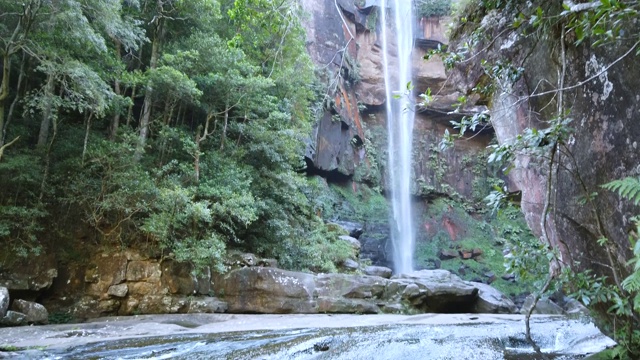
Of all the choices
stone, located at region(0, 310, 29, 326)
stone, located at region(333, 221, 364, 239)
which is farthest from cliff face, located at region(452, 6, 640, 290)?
stone, located at region(333, 221, 364, 239)

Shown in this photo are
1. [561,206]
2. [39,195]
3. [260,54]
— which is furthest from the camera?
[260,54]

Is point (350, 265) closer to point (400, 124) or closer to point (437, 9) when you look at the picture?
point (400, 124)

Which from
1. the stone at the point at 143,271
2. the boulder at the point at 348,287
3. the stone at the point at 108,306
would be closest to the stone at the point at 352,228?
the boulder at the point at 348,287

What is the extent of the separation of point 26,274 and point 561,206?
9.34 meters

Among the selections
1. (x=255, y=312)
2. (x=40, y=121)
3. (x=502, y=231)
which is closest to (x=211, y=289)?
(x=255, y=312)

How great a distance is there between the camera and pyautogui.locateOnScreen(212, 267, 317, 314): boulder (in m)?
8.84

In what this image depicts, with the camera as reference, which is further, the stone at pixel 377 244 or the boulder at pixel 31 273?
the stone at pixel 377 244

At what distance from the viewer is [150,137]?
38.6ft

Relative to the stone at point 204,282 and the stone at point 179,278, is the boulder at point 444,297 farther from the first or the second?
the stone at point 179,278

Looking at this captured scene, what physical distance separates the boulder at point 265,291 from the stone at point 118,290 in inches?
71.1

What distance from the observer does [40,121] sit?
34.8ft

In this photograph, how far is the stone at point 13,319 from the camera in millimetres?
6582

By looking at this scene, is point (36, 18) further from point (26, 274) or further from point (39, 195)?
point (26, 274)

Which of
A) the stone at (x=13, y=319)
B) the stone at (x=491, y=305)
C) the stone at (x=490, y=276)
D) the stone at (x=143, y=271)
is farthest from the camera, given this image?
the stone at (x=490, y=276)
